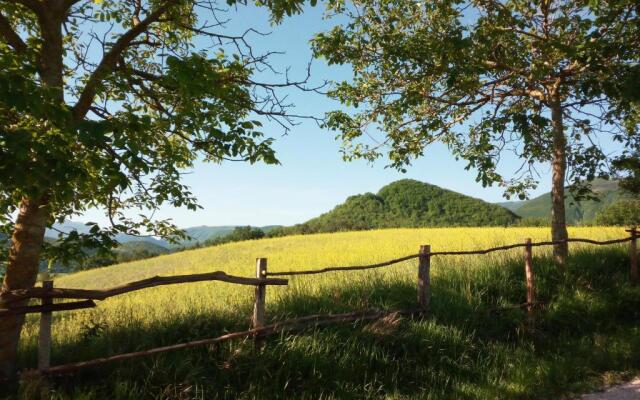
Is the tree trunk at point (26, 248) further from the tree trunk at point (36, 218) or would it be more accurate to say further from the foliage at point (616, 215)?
the foliage at point (616, 215)

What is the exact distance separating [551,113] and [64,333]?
32.1 ft

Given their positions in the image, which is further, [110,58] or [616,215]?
[616,215]

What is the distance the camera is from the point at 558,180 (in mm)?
9242

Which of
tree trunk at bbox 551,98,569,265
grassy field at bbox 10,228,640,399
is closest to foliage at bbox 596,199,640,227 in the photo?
tree trunk at bbox 551,98,569,265

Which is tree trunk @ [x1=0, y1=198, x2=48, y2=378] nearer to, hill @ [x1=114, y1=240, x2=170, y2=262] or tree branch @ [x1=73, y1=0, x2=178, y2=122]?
hill @ [x1=114, y1=240, x2=170, y2=262]

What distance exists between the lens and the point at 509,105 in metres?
10.1

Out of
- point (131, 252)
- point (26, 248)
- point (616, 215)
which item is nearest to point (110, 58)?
point (26, 248)

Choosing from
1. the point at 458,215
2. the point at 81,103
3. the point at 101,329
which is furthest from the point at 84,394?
the point at 458,215

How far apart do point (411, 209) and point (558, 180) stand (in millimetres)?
124201

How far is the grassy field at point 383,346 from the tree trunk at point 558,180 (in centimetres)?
81

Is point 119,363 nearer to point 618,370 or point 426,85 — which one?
point 618,370

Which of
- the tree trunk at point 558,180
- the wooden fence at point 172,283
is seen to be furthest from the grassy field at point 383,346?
the tree trunk at point 558,180

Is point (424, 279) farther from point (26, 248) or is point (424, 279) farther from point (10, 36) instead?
point (10, 36)

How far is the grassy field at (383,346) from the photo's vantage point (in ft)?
15.5
